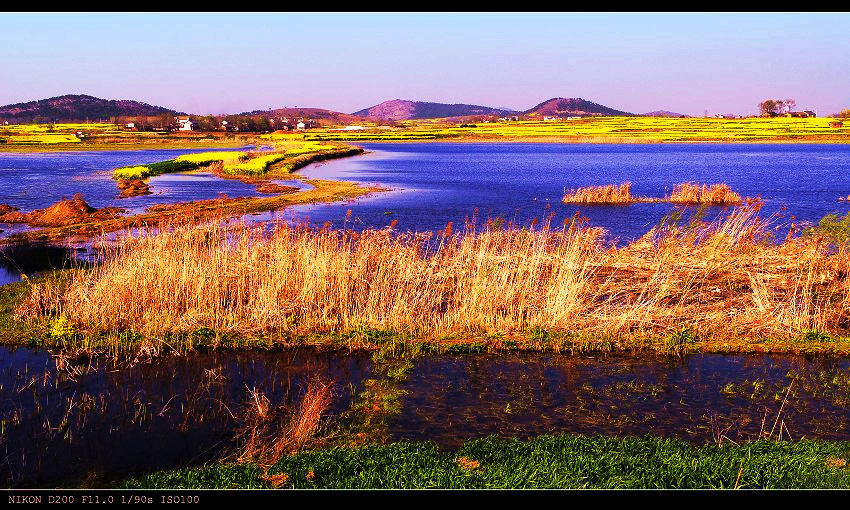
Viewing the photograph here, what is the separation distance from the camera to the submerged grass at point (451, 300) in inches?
531

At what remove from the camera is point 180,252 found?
1512 cm

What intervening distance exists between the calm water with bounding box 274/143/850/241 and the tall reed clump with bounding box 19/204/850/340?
6135mm

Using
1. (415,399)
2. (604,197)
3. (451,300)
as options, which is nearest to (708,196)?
(604,197)

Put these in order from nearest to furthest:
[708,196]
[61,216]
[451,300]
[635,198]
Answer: [451,300] < [61,216] < [708,196] < [635,198]

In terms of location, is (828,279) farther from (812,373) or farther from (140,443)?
(140,443)

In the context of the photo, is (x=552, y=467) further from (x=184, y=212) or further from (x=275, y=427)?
(x=184, y=212)

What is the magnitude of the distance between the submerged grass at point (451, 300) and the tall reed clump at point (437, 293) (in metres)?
0.03

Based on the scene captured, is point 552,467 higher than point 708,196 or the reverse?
the reverse

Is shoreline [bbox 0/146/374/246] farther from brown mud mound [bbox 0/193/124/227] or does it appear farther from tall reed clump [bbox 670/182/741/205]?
tall reed clump [bbox 670/182/741/205]

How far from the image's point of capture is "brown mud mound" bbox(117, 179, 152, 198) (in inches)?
1599

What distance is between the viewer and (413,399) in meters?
10.8

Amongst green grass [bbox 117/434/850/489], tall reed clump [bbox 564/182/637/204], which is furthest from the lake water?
tall reed clump [bbox 564/182/637/204]

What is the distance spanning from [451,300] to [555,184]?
36330mm
